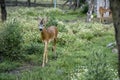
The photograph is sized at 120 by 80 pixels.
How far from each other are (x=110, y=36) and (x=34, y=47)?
222 inches

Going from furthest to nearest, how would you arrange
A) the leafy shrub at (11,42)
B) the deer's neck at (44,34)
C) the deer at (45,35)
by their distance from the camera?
the leafy shrub at (11,42) → the deer's neck at (44,34) → the deer at (45,35)

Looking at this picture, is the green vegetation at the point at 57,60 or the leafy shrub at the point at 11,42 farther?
the leafy shrub at the point at 11,42

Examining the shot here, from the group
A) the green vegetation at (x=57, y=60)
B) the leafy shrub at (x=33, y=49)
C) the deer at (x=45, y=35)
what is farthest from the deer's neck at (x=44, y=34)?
the leafy shrub at (x=33, y=49)

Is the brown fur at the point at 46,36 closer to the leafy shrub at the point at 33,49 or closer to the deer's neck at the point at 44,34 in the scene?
the deer's neck at the point at 44,34

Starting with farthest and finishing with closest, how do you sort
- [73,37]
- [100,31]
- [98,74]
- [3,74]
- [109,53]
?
[100,31] < [73,37] < [109,53] < [3,74] < [98,74]

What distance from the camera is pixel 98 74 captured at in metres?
6.71

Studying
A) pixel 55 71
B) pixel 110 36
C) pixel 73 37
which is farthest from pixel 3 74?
pixel 110 36

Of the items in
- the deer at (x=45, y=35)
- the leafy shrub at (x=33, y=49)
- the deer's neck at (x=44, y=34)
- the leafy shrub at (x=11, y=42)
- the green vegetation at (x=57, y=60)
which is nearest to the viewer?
the green vegetation at (x=57, y=60)

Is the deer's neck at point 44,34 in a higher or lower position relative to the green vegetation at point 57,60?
higher

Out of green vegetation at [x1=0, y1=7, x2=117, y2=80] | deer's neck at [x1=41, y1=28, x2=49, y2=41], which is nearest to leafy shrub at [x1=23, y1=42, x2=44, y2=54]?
green vegetation at [x1=0, y1=7, x2=117, y2=80]

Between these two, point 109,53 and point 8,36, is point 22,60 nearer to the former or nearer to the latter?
point 8,36

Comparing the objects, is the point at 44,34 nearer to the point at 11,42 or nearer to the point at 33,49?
the point at 11,42

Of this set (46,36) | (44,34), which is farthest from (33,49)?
(44,34)

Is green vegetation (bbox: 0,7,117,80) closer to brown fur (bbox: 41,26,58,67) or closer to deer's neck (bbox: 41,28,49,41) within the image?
brown fur (bbox: 41,26,58,67)
